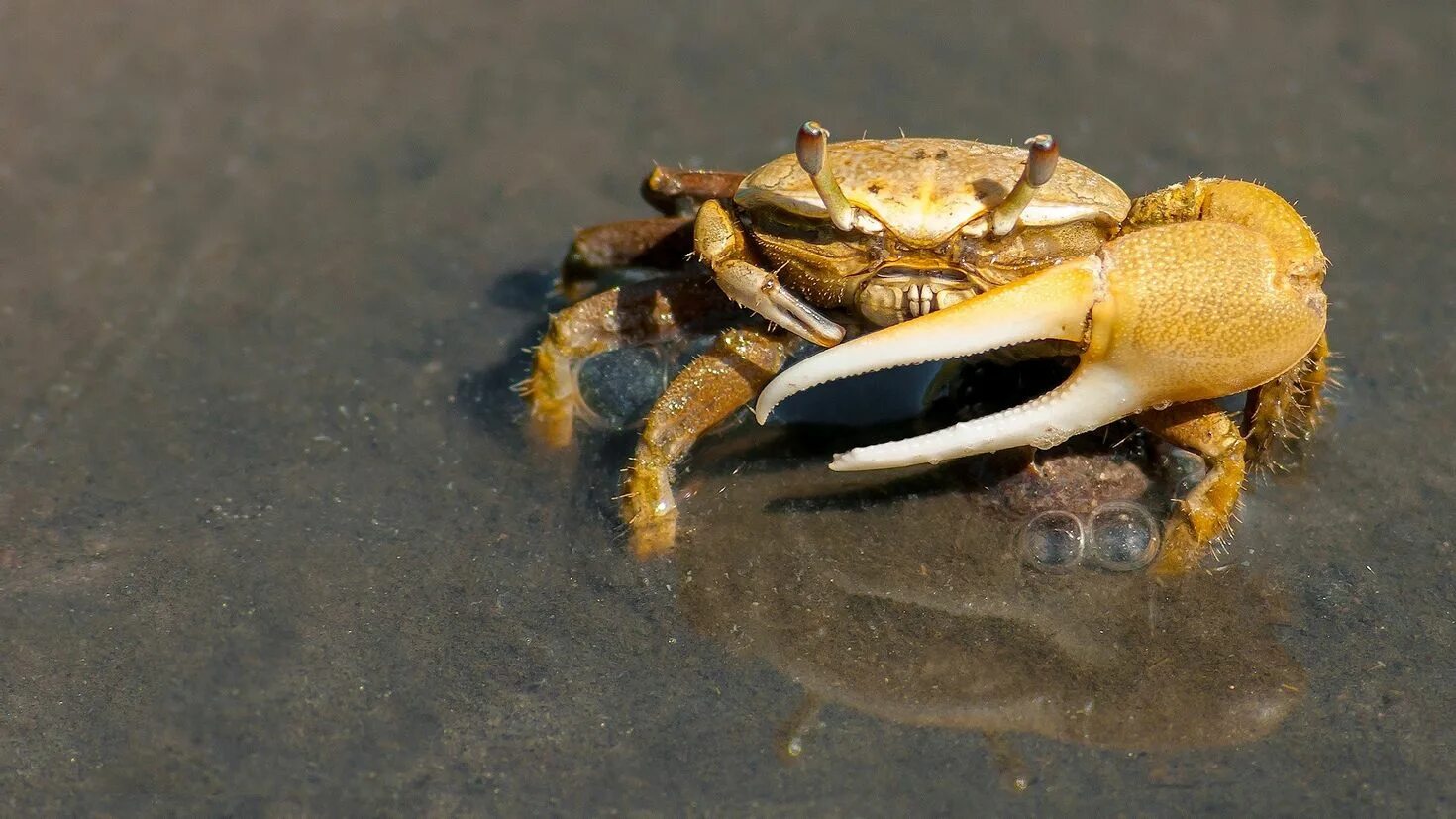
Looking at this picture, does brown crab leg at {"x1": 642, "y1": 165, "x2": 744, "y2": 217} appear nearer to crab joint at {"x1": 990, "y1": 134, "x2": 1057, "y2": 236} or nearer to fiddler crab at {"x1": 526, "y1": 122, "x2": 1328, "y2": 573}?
fiddler crab at {"x1": 526, "y1": 122, "x2": 1328, "y2": 573}

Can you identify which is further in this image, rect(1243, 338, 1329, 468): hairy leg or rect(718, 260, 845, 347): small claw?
rect(1243, 338, 1329, 468): hairy leg

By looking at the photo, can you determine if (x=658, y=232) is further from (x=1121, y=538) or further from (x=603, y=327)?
(x=1121, y=538)

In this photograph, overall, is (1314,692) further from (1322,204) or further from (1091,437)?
(1322,204)

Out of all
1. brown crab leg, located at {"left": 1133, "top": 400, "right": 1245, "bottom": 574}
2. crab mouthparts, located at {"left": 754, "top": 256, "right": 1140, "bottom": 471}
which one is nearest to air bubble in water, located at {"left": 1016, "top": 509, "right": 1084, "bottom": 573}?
brown crab leg, located at {"left": 1133, "top": 400, "right": 1245, "bottom": 574}

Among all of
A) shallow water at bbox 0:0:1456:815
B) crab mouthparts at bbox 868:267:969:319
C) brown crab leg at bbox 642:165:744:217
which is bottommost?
shallow water at bbox 0:0:1456:815

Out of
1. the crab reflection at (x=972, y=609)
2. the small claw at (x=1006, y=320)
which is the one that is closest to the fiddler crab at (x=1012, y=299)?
the small claw at (x=1006, y=320)

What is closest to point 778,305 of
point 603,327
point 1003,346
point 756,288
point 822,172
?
point 756,288

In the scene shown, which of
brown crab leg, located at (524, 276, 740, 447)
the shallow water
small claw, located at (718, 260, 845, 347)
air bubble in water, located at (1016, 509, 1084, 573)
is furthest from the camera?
brown crab leg, located at (524, 276, 740, 447)

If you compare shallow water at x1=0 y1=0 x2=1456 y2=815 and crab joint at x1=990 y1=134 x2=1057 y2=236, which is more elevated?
crab joint at x1=990 y1=134 x2=1057 y2=236
